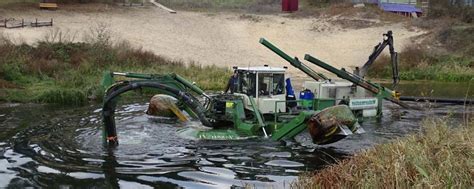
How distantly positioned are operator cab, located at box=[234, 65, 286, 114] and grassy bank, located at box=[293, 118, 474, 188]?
6990mm

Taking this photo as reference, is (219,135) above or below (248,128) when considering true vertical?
below

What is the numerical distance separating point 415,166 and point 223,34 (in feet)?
137

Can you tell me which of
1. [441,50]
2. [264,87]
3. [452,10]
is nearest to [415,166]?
[264,87]

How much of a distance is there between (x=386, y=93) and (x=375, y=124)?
1.29m

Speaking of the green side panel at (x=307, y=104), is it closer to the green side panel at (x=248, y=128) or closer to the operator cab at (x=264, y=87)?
the operator cab at (x=264, y=87)

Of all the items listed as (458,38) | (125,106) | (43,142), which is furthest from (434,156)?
(458,38)

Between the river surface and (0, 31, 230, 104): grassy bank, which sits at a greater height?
(0, 31, 230, 104): grassy bank

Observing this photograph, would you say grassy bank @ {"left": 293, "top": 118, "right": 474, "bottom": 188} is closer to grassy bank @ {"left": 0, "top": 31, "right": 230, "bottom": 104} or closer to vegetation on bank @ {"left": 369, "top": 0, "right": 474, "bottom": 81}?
grassy bank @ {"left": 0, "top": 31, "right": 230, "bottom": 104}

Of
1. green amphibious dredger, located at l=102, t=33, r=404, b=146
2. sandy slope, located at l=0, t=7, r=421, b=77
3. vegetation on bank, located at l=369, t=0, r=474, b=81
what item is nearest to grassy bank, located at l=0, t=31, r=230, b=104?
sandy slope, located at l=0, t=7, r=421, b=77

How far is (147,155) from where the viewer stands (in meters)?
17.4

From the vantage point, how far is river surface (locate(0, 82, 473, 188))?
14.8m

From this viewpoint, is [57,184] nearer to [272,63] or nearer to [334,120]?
[334,120]

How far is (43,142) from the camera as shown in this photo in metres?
19.1

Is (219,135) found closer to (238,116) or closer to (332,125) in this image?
(238,116)
